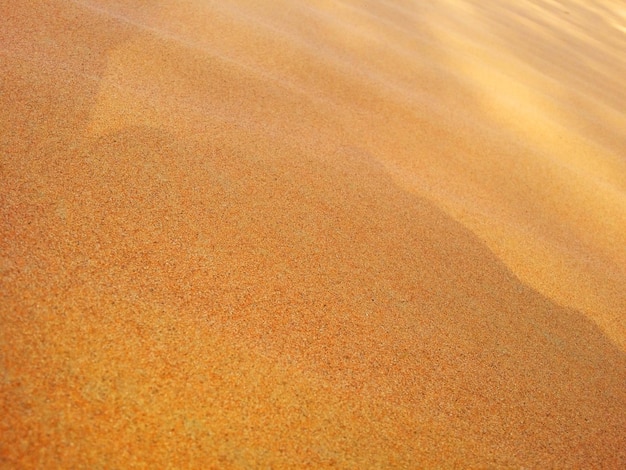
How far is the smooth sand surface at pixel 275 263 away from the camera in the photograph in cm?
93

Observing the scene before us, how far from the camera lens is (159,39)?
202 cm

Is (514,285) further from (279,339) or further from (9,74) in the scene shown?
(9,74)

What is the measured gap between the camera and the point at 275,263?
1286 millimetres

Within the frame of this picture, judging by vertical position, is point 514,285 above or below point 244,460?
above

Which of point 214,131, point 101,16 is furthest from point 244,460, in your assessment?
point 101,16

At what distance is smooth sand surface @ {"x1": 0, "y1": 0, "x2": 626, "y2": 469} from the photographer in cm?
93

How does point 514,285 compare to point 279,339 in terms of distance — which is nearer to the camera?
point 279,339

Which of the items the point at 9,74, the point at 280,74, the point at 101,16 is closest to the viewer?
the point at 9,74

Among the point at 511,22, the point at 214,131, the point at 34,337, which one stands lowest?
the point at 34,337

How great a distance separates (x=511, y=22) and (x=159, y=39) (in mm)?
3780

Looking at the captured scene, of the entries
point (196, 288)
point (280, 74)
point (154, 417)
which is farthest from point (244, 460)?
point (280, 74)

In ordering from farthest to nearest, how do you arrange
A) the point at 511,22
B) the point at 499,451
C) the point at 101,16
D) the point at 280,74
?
the point at 511,22 → the point at 280,74 → the point at 101,16 → the point at 499,451

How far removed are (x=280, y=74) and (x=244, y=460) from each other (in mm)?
1718

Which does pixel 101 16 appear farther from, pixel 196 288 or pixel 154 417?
pixel 154 417
